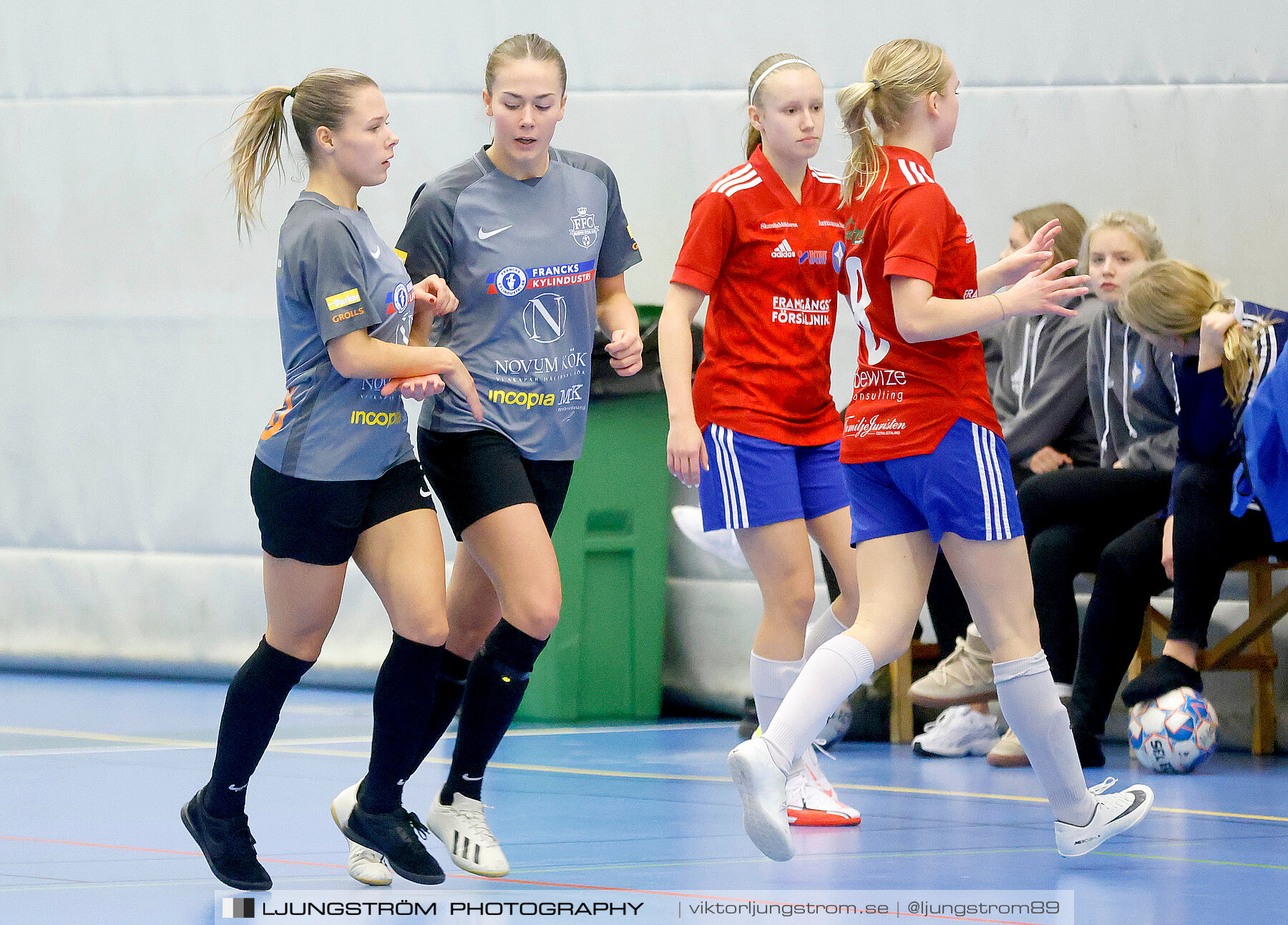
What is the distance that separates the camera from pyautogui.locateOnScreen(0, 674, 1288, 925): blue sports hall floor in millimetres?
3316

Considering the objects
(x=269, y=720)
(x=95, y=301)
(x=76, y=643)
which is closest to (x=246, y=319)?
(x=95, y=301)

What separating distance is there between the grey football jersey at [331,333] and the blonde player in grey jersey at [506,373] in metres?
0.24

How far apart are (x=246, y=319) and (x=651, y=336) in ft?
7.06

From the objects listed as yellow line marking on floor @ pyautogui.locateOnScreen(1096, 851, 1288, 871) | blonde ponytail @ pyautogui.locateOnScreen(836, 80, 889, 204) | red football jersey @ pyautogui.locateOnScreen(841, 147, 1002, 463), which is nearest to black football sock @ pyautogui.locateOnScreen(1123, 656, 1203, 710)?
yellow line marking on floor @ pyautogui.locateOnScreen(1096, 851, 1288, 871)

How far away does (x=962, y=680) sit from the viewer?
213 inches

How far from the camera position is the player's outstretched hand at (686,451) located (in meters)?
3.93

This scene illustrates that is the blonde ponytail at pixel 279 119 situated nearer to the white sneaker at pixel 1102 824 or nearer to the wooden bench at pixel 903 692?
the white sneaker at pixel 1102 824

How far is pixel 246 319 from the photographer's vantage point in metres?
7.30

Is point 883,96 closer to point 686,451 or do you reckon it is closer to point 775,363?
point 775,363

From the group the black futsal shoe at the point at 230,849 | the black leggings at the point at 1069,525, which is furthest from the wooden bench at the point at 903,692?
the black futsal shoe at the point at 230,849

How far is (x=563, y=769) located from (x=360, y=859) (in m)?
1.77

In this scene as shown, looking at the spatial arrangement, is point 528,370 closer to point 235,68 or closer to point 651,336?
point 651,336

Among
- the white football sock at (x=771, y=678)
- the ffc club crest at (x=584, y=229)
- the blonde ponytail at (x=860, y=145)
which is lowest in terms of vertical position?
the white football sock at (x=771, y=678)

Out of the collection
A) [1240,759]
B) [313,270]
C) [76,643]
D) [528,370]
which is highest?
[313,270]
